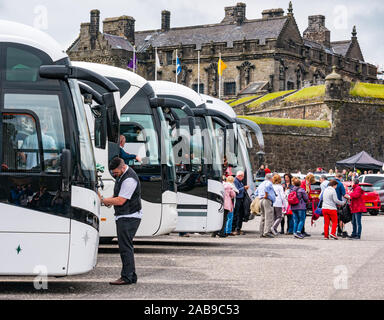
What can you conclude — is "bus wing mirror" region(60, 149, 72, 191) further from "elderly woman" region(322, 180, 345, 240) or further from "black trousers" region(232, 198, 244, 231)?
"black trousers" region(232, 198, 244, 231)

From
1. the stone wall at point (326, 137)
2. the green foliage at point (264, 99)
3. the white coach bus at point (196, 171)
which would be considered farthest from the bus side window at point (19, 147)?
the green foliage at point (264, 99)

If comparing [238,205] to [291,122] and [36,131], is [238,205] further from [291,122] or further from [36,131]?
[291,122]

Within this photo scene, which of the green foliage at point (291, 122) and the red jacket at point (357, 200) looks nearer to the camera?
the red jacket at point (357, 200)

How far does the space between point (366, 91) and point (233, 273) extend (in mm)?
51635

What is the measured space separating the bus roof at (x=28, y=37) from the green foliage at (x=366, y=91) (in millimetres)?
52045

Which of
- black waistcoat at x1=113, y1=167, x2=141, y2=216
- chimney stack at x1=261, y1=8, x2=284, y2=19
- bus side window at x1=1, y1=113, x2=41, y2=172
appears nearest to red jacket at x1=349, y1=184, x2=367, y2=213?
black waistcoat at x1=113, y1=167, x2=141, y2=216

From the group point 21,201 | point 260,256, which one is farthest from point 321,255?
point 21,201

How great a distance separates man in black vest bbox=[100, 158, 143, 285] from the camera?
1129 cm

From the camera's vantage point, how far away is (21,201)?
10445 millimetres

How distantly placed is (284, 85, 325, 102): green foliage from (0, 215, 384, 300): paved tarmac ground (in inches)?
1679

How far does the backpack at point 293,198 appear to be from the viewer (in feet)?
72.1

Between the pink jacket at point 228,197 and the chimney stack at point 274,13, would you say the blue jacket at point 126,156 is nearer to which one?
the pink jacket at point 228,197

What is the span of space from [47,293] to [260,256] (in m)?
6.34
